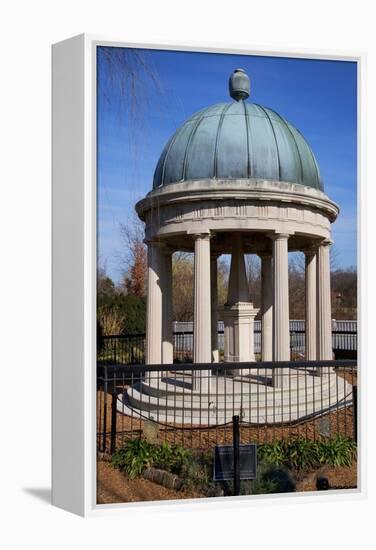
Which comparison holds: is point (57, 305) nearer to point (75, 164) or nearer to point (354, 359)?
point (75, 164)

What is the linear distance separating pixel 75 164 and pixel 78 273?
1.51 m

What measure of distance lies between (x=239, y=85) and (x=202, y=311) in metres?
3.87

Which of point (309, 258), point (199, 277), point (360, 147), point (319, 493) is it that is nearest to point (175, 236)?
point (199, 277)

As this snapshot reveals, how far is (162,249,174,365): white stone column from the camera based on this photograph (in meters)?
12.8

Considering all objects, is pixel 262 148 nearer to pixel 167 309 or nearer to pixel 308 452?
pixel 167 309

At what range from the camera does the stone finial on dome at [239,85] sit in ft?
35.1

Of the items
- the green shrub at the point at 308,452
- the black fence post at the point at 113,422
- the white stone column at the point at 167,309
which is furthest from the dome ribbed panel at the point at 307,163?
the black fence post at the point at 113,422

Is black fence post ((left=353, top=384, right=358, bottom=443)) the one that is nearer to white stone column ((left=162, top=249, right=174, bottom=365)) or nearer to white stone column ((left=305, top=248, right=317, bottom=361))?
white stone column ((left=305, top=248, right=317, bottom=361))

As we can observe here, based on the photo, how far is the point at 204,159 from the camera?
12.4 metres

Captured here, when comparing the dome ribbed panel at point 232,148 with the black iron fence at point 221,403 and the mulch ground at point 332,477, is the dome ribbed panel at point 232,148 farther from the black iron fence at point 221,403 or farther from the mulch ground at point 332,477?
the mulch ground at point 332,477

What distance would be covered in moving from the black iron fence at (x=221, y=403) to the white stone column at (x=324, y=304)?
0.67 metres

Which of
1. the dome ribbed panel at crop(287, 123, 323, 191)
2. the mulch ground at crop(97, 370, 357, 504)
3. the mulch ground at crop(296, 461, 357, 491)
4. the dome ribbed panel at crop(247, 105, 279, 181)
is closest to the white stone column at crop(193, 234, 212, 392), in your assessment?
the mulch ground at crop(97, 370, 357, 504)

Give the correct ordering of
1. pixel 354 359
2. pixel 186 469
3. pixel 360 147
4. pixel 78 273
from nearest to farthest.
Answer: pixel 78 273
pixel 186 469
pixel 360 147
pixel 354 359

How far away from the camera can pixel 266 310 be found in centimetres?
1659
